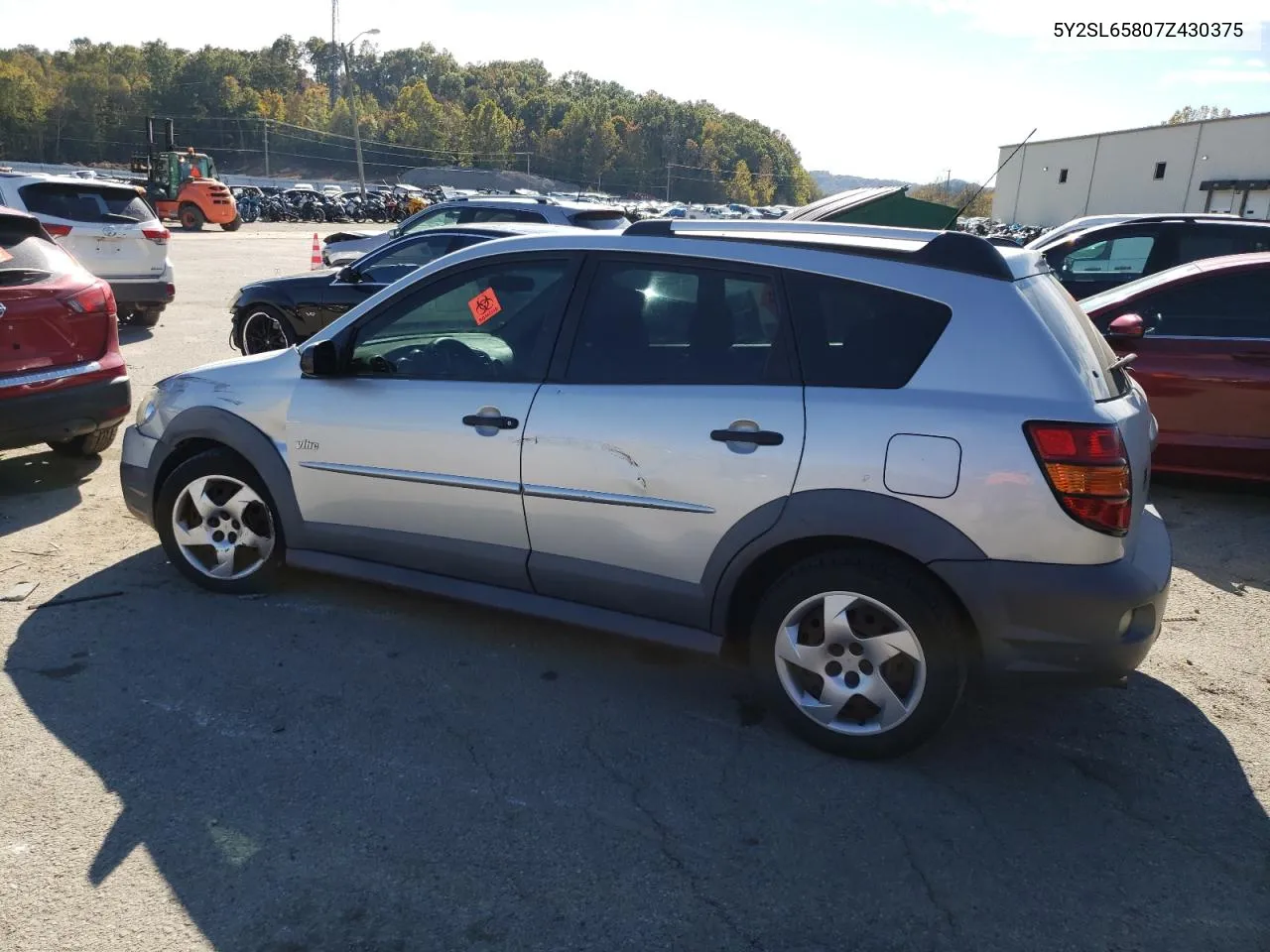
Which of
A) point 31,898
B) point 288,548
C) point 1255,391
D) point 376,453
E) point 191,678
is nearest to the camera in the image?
point 31,898

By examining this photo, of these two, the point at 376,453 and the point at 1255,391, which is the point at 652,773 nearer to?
the point at 376,453

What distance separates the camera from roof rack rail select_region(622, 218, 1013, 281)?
10.2ft

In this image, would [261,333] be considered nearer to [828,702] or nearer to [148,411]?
[148,411]

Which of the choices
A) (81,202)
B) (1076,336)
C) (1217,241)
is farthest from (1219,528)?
(81,202)

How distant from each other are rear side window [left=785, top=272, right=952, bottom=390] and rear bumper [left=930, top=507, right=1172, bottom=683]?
66cm

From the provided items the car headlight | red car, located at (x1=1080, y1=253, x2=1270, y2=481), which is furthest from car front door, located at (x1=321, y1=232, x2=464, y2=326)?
red car, located at (x1=1080, y1=253, x2=1270, y2=481)

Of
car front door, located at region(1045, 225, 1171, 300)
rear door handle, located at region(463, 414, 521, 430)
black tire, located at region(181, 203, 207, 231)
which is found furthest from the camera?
black tire, located at region(181, 203, 207, 231)

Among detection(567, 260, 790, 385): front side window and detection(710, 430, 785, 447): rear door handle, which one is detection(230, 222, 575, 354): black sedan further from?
detection(710, 430, 785, 447): rear door handle

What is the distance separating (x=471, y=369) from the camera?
3.77 meters

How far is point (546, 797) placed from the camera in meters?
2.95

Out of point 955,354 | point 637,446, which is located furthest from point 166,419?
point 955,354

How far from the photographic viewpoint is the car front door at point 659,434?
125 inches

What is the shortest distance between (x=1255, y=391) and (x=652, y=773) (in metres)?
4.80

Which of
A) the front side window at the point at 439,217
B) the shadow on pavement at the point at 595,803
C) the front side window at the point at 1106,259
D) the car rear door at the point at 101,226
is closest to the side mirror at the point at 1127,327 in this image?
the shadow on pavement at the point at 595,803
